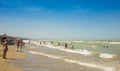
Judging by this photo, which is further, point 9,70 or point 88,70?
point 88,70

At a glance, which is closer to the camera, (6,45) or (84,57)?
(6,45)

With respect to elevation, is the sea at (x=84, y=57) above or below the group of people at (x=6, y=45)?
below

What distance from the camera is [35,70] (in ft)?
51.9

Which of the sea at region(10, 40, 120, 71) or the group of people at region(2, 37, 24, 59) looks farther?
the group of people at region(2, 37, 24, 59)

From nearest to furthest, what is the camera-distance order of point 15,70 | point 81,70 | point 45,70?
point 15,70, point 45,70, point 81,70

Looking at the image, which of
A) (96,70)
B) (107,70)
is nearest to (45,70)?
(96,70)

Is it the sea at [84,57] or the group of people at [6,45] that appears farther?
the group of people at [6,45]

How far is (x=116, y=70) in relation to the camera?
1802 cm

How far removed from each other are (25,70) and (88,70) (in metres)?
5.38

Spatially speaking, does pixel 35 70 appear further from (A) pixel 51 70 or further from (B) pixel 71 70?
(B) pixel 71 70

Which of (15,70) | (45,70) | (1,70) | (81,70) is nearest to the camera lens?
(1,70)

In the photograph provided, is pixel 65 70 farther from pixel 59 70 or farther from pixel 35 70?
pixel 35 70

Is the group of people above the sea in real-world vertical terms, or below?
above

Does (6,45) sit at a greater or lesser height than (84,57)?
greater
